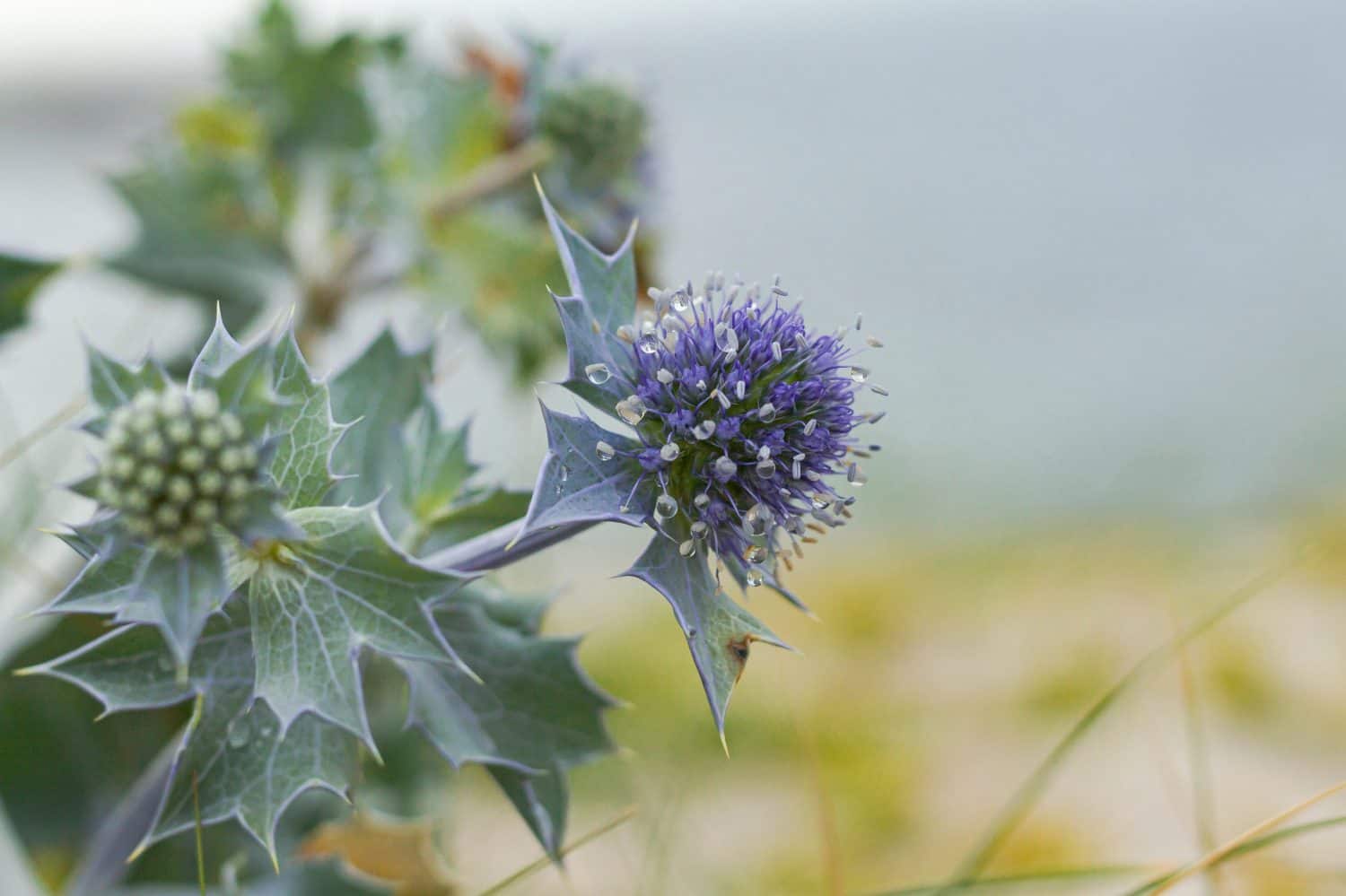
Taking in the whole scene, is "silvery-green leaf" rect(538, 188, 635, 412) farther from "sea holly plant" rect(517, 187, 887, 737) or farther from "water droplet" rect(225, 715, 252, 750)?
"water droplet" rect(225, 715, 252, 750)

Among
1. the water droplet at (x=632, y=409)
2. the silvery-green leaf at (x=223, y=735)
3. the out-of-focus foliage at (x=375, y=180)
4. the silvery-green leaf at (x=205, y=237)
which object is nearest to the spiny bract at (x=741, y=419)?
the water droplet at (x=632, y=409)

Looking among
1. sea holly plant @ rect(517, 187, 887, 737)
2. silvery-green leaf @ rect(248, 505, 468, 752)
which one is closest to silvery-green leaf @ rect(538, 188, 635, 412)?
sea holly plant @ rect(517, 187, 887, 737)

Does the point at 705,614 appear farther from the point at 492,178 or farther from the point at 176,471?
the point at 492,178

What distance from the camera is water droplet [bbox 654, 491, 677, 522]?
1.62 feet

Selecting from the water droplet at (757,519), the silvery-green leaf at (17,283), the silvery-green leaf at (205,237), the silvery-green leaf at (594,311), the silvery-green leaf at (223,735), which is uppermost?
the silvery-green leaf at (205,237)

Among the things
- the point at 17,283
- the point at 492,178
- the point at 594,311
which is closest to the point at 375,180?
the point at 492,178

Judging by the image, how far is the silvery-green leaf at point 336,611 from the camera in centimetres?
49

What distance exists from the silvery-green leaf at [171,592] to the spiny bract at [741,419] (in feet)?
0.61

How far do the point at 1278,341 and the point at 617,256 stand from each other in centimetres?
285

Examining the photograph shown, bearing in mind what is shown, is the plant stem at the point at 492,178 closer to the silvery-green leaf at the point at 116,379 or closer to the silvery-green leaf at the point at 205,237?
the silvery-green leaf at the point at 205,237

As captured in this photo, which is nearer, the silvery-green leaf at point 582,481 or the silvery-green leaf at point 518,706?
the silvery-green leaf at point 582,481

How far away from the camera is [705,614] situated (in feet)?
1.72

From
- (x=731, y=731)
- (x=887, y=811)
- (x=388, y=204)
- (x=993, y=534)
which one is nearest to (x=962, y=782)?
(x=887, y=811)

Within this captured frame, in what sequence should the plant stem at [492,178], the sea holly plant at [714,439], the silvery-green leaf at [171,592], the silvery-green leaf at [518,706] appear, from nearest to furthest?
the silvery-green leaf at [171,592]
the sea holly plant at [714,439]
the silvery-green leaf at [518,706]
the plant stem at [492,178]
